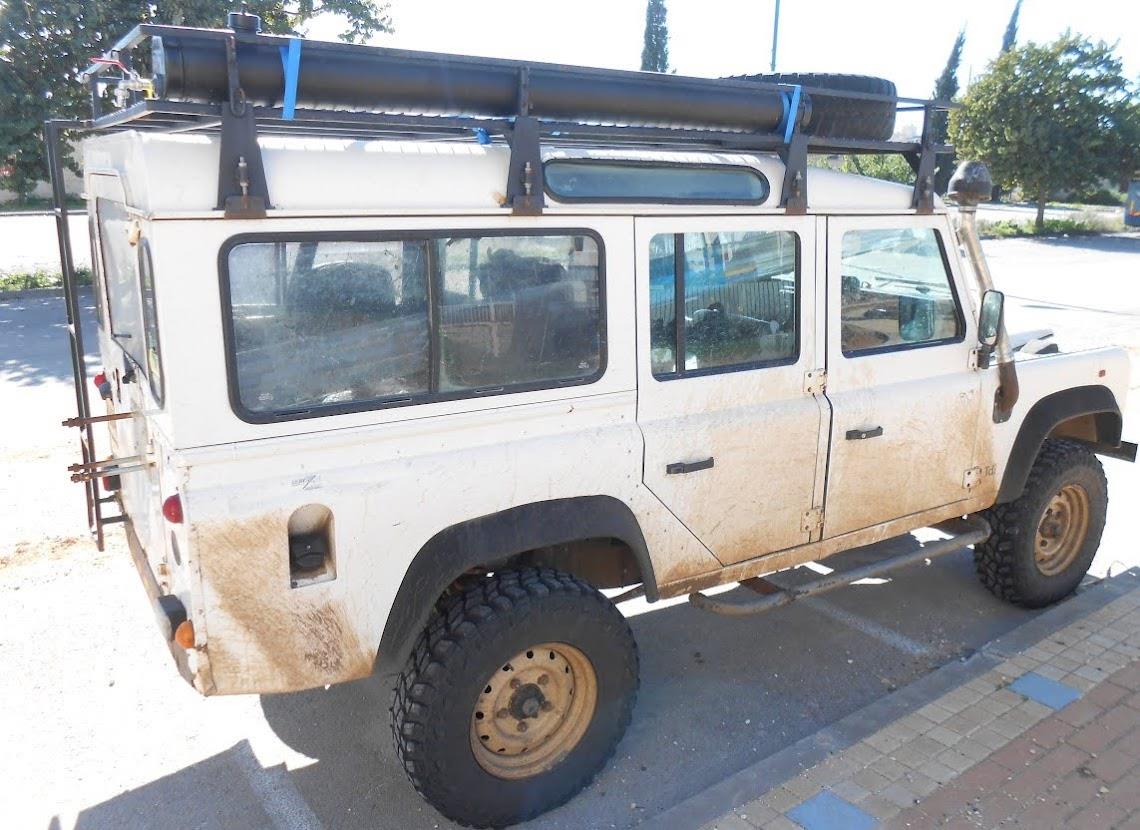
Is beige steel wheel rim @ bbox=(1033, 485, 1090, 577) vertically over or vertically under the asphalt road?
over

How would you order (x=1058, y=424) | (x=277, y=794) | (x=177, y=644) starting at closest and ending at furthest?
(x=177, y=644), (x=277, y=794), (x=1058, y=424)

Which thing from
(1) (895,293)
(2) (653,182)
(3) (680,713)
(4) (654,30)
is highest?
(4) (654,30)

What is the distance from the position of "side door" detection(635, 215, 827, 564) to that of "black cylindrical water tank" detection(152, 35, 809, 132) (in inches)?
15.7

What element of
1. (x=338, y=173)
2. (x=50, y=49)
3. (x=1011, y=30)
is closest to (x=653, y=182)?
(x=338, y=173)

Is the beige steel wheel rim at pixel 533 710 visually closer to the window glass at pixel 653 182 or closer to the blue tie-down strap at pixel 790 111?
the window glass at pixel 653 182

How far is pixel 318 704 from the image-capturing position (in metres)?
4.02

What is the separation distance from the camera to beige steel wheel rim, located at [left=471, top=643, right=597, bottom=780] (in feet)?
10.5

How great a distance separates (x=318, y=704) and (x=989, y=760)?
266cm

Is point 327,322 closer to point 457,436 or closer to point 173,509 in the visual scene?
point 457,436

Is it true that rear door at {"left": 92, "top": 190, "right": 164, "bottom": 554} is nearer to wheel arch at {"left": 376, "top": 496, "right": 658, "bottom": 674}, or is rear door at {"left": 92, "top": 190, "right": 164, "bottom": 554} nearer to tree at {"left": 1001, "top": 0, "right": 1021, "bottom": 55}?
wheel arch at {"left": 376, "top": 496, "right": 658, "bottom": 674}

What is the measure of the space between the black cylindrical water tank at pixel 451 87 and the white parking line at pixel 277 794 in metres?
2.37

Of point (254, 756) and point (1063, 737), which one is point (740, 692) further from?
point (254, 756)

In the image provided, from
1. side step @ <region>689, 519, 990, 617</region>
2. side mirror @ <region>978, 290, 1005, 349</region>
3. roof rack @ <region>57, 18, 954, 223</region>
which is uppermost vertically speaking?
roof rack @ <region>57, 18, 954, 223</region>

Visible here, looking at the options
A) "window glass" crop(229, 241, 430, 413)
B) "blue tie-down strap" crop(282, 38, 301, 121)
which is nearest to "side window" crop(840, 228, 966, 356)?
"window glass" crop(229, 241, 430, 413)
